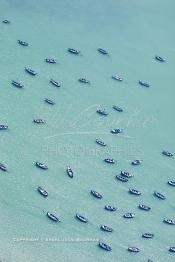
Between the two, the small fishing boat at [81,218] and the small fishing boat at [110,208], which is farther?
the small fishing boat at [110,208]

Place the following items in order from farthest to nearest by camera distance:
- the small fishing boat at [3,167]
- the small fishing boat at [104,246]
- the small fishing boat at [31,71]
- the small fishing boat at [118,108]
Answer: the small fishing boat at [31,71], the small fishing boat at [118,108], the small fishing boat at [3,167], the small fishing boat at [104,246]

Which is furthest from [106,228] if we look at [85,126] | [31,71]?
[31,71]

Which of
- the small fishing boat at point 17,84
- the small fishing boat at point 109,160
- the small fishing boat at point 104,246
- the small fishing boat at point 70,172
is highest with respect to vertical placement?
the small fishing boat at point 17,84

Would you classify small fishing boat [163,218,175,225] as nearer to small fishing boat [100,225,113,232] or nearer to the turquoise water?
the turquoise water

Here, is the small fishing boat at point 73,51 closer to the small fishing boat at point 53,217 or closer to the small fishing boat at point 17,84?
the small fishing boat at point 17,84

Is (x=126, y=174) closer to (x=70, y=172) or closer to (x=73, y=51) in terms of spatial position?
(x=70, y=172)

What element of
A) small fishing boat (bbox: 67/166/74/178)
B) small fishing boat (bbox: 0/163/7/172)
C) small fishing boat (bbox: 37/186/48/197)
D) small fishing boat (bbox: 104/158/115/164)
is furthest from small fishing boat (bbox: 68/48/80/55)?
small fishing boat (bbox: 37/186/48/197)

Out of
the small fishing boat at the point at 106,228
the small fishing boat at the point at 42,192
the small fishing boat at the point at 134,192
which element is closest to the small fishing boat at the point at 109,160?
the small fishing boat at the point at 134,192

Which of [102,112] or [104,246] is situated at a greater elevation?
[102,112]

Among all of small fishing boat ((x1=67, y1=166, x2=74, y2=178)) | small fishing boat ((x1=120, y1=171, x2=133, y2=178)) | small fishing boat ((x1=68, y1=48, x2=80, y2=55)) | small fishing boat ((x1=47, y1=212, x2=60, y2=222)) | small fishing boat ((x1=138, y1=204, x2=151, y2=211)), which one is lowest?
small fishing boat ((x1=47, y1=212, x2=60, y2=222))
